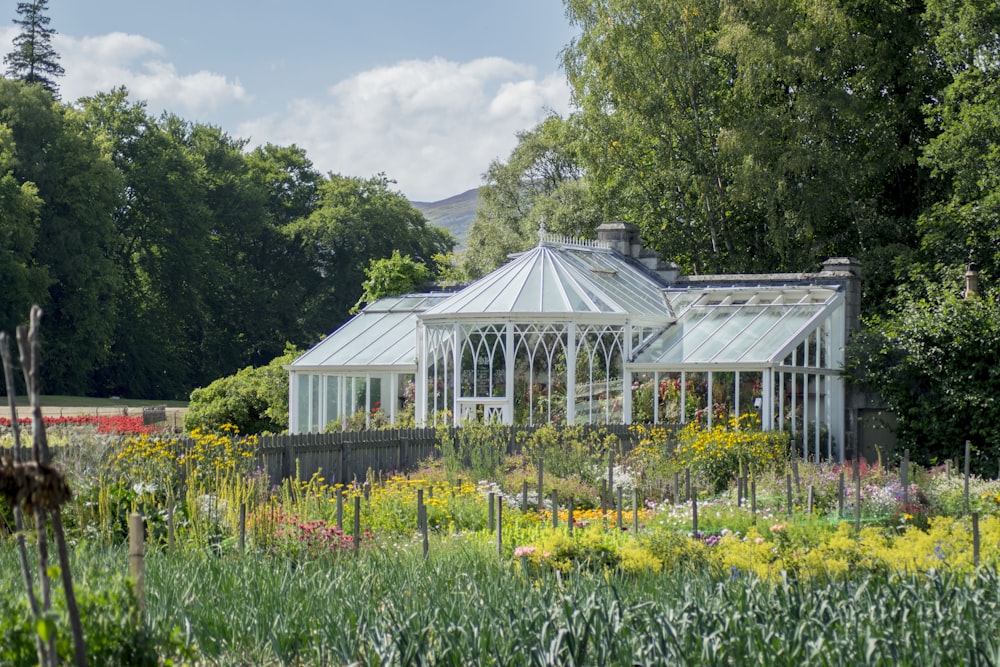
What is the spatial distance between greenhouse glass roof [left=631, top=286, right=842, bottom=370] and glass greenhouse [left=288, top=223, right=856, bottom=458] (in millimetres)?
23

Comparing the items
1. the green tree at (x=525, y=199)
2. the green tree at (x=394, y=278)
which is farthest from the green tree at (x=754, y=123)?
the green tree at (x=394, y=278)

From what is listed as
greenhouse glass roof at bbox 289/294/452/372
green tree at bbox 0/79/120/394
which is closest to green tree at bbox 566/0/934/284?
greenhouse glass roof at bbox 289/294/452/372

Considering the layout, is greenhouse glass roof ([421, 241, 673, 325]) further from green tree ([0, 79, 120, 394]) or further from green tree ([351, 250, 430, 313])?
green tree ([0, 79, 120, 394])

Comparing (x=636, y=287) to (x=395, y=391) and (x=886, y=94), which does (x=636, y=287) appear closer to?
(x=395, y=391)

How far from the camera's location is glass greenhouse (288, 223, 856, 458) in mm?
18250

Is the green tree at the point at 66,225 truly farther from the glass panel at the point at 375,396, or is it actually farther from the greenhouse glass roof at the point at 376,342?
the glass panel at the point at 375,396

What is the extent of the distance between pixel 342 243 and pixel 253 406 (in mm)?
24624

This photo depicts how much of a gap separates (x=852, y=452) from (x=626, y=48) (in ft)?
36.6

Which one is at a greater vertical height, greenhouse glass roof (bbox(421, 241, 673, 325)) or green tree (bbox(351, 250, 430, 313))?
green tree (bbox(351, 250, 430, 313))

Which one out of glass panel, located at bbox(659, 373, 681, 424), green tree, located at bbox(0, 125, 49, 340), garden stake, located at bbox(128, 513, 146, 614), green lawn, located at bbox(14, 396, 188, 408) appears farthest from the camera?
green lawn, located at bbox(14, 396, 188, 408)

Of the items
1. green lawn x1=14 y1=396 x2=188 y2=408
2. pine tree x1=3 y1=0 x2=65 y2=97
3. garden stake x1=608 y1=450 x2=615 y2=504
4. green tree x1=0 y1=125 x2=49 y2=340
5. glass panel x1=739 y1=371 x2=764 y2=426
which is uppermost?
pine tree x1=3 y1=0 x2=65 y2=97

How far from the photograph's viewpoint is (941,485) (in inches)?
525

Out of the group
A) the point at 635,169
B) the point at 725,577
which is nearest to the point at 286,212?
the point at 635,169

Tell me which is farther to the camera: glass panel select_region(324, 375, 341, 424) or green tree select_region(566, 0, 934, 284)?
green tree select_region(566, 0, 934, 284)
